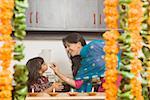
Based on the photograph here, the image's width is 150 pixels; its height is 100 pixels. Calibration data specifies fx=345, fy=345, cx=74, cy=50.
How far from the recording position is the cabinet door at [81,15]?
430cm

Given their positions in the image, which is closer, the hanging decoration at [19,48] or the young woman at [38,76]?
the hanging decoration at [19,48]

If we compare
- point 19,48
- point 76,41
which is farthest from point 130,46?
point 76,41

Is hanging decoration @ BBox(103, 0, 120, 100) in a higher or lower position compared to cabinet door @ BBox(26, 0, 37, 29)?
lower

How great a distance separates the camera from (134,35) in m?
0.85

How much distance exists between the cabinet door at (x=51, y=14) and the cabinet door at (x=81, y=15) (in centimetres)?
9

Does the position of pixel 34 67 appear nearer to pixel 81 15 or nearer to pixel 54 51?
pixel 54 51

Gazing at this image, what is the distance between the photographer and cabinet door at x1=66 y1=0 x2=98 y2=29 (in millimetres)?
4301

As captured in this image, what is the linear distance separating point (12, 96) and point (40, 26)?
3.46 metres

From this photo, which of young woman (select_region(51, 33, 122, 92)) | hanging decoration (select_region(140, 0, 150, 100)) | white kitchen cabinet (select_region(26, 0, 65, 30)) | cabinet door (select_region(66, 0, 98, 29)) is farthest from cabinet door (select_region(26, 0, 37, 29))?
hanging decoration (select_region(140, 0, 150, 100))

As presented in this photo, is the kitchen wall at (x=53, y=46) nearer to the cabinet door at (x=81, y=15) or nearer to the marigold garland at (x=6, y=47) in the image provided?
the cabinet door at (x=81, y=15)

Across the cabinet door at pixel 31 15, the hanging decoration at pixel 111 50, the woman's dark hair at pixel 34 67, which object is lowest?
the woman's dark hair at pixel 34 67

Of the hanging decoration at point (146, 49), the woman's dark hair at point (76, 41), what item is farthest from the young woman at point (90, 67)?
the hanging decoration at point (146, 49)

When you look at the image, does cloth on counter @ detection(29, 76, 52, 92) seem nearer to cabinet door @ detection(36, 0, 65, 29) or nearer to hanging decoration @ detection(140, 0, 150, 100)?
cabinet door @ detection(36, 0, 65, 29)

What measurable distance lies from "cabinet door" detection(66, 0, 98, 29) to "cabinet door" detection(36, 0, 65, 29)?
87 millimetres
